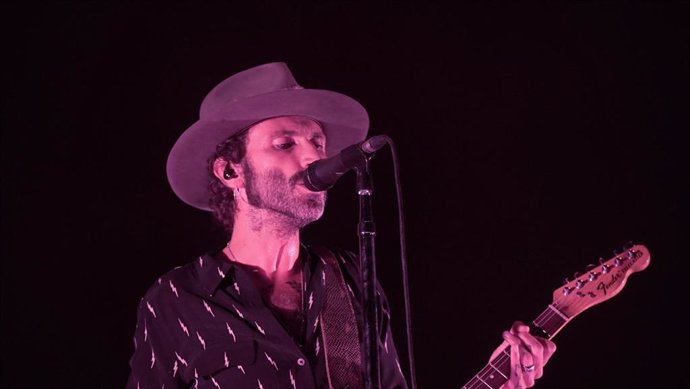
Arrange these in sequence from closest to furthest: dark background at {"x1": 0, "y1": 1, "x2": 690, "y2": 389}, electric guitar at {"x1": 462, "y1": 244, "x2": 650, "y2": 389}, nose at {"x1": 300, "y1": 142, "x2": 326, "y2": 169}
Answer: electric guitar at {"x1": 462, "y1": 244, "x2": 650, "y2": 389}, nose at {"x1": 300, "y1": 142, "x2": 326, "y2": 169}, dark background at {"x1": 0, "y1": 1, "x2": 690, "y2": 389}

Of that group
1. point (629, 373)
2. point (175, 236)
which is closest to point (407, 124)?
point (175, 236)

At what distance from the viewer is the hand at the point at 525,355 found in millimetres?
1809

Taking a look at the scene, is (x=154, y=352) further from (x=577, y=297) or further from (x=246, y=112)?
(x=577, y=297)

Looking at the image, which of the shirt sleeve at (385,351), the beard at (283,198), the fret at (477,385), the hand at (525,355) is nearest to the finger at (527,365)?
the hand at (525,355)

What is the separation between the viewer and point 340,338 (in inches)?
79.2

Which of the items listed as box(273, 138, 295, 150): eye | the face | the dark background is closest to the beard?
the face

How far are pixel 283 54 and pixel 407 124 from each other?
699 millimetres

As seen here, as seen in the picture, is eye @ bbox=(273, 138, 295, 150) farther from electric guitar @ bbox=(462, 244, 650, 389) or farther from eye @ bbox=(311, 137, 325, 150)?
electric guitar @ bbox=(462, 244, 650, 389)

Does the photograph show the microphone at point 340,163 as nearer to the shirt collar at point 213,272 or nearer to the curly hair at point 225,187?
the shirt collar at point 213,272

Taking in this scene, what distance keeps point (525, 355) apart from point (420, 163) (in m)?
1.26

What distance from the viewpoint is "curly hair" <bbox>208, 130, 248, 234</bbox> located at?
228cm

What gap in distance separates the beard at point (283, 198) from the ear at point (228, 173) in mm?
87

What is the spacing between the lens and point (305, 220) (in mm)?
2068

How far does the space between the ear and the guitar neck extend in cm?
111
